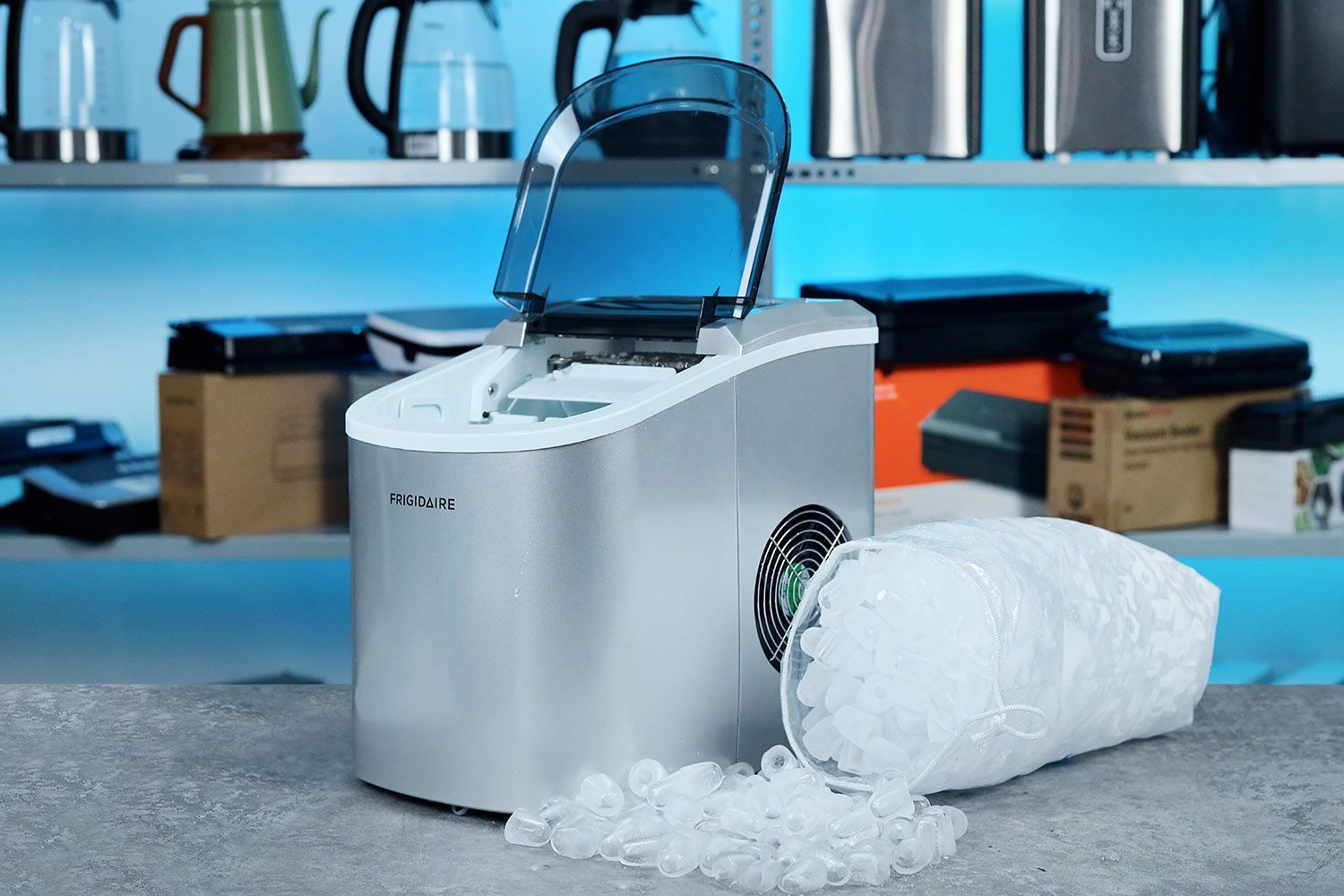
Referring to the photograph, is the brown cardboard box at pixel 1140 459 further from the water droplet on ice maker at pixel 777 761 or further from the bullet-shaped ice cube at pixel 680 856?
the bullet-shaped ice cube at pixel 680 856

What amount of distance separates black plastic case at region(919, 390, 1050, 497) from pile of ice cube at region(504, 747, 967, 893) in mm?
1011

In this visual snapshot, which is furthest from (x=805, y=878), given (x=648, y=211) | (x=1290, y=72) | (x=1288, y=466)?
(x=1290, y=72)

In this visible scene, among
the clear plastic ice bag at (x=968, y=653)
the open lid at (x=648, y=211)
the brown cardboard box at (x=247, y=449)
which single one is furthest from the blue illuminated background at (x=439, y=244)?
the clear plastic ice bag at (x=968, y=653)

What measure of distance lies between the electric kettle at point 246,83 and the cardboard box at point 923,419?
0.77 m

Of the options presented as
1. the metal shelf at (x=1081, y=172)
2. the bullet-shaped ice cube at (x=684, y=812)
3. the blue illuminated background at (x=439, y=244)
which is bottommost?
the bullet-shaped ice cube at (x=684, y=812)

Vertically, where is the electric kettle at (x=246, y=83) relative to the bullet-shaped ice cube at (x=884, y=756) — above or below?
above

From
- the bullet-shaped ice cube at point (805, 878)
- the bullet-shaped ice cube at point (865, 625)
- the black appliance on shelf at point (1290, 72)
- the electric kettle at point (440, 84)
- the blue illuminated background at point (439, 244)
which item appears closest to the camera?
the bullet-shaped ice cube at point (805, 878)

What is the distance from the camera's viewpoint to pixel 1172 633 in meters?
0.92

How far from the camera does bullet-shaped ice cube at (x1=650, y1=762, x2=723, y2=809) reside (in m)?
0.82

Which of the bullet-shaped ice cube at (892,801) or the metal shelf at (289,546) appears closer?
the bullet-shaped ice cube at (892,801)

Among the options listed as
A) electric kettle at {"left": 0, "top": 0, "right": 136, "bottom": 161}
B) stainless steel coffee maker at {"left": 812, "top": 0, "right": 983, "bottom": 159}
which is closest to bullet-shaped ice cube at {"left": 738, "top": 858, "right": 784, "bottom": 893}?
stainless steel coffee maker at {"left": 812, "top": 0, "right": 983, "bottom": 159}

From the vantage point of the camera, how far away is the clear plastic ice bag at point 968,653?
2.70 feet

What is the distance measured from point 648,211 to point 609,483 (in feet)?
0.93

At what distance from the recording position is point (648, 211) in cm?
105
